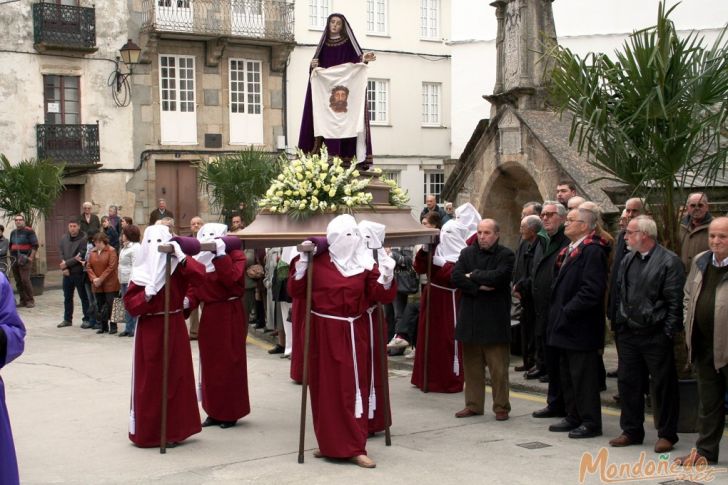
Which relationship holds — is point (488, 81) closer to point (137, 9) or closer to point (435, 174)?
point (435, 174)

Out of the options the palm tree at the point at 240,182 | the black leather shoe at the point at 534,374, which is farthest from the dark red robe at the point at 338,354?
the palm tree at the point at 240,182

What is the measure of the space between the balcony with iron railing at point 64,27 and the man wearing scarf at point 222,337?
2080cm

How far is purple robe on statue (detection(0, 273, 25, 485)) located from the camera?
5.70 metres

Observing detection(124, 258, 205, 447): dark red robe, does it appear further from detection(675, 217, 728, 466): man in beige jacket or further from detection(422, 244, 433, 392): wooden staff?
detection(675, 217, 728, 466): man in beige jacket

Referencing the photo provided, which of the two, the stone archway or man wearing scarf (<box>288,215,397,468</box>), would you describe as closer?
man wearing scarf (<box>288,215,397,468</box>)

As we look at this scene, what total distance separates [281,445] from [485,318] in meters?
Answer: 2.37

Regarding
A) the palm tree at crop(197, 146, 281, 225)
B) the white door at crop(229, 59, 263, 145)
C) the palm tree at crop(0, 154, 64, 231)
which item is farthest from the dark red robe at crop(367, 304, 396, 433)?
the white door at crop(229, 59, 263, 145)

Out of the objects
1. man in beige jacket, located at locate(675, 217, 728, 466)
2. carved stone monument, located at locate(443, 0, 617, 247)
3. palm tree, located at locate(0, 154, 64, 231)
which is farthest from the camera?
palm tree, located at locate(0, 154, 64, 231)

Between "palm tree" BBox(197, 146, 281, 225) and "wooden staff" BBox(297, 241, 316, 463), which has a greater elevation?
"palm tree" BBox(197, 146, 281, 225)

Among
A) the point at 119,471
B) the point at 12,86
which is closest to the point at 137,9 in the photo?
the point at 12,86

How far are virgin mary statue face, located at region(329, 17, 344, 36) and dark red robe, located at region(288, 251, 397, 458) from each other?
4.10m

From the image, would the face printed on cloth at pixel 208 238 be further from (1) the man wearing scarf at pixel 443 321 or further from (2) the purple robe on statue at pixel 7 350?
(2) the purple robe on statue at pixel 7 350

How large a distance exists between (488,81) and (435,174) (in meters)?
7.33

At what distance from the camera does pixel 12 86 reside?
28.0 m
